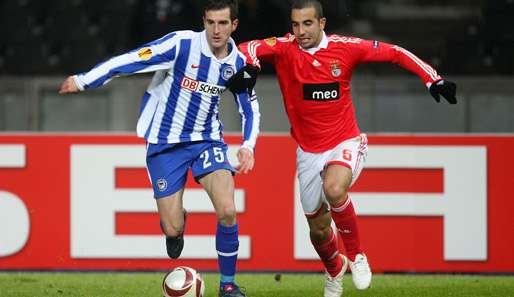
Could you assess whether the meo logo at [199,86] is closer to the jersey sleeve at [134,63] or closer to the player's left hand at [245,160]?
the jersey sleeve at [134,63]

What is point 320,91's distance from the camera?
695 centimetres

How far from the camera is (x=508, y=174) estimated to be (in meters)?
8.70

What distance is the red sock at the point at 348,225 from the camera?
6.83 m

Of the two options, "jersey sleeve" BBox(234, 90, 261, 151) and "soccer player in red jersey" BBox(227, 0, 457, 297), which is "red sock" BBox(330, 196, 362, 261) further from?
"jersey sleeve" BBox(234, 90, 261, 151)

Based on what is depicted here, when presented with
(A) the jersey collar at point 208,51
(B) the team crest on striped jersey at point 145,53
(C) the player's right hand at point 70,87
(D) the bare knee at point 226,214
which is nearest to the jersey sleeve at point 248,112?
(A) the jersey collar at point 208,51

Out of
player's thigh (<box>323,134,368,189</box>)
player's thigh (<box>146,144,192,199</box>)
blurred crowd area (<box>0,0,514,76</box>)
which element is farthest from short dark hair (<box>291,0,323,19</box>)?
blurred crowd area (<box>0,0,514,76</box>)

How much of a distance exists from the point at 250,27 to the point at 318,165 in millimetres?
3891

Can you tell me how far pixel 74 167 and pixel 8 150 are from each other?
52 centimetres

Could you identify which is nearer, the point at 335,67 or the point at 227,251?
the point at 227,251

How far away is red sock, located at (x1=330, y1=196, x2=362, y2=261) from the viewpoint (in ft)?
22.4

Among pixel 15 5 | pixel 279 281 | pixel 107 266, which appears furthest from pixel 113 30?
pixel 279 281

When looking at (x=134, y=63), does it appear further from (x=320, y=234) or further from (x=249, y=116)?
(x=320, y=234)

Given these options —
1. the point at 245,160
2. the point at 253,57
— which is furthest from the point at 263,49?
the point at 245,160

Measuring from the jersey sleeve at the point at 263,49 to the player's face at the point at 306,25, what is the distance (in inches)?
6.7
